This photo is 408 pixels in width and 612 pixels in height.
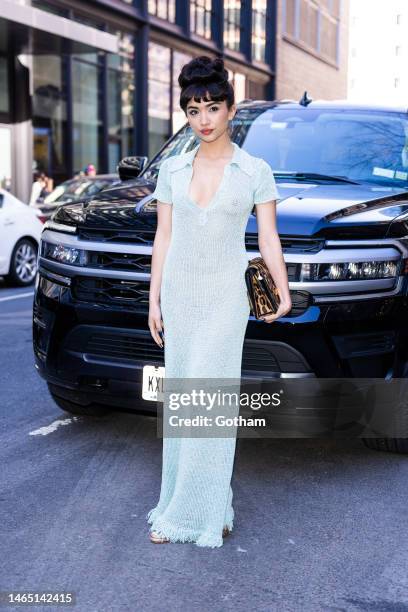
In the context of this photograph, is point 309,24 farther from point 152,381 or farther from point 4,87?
point 152,381

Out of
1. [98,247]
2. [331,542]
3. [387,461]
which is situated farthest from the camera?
[387,461]

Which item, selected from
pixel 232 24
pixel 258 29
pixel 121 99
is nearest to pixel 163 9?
pixel 121 99

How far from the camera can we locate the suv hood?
4.20 meters

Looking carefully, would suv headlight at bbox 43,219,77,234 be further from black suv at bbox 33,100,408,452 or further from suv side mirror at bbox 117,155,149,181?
suv side mirror at bbox 117,155,149,181

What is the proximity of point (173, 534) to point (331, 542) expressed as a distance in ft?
2.11

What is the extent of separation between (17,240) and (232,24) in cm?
2361

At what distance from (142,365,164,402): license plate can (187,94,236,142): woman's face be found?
4.00ft

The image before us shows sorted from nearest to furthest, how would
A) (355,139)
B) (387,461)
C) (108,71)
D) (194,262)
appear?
(194,262) < (387,461) < (355,139) < (108,71)

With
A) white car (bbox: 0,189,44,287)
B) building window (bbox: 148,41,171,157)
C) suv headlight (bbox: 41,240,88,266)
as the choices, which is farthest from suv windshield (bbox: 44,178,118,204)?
building window (bbox: 148,41,171,157)

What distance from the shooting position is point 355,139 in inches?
224

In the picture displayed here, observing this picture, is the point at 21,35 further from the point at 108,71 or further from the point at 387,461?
the point at 387,461

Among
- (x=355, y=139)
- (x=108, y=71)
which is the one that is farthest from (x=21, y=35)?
(x=355, y=139)

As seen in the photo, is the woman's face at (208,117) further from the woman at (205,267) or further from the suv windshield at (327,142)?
the suv windshield at (327,142)

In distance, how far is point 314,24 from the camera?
152 ft
